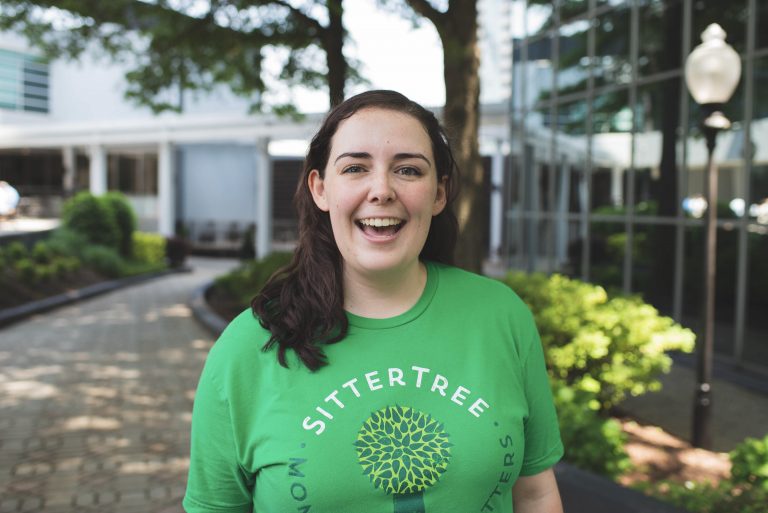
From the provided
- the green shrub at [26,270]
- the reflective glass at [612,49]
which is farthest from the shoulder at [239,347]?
the green shrub at [26,270]

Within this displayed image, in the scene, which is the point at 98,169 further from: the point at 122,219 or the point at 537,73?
the point at 537,73

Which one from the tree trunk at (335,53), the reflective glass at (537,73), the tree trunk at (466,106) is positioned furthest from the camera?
the reflective glass at (537,73)

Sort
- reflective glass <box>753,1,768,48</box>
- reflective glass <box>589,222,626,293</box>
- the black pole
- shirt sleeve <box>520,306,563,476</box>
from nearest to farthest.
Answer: shirt sleeve <box>520,306,563,476</box> < the black pole < reflective glass <box>753,1,768,48</box> < reflective glass <box>589,222,626,293</box>

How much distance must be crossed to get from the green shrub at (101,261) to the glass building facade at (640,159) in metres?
9.57

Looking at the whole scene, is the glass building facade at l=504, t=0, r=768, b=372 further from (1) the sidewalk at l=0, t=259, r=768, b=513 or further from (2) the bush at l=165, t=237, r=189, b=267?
(2) the bush at l=165, t=237, r=189, b=267

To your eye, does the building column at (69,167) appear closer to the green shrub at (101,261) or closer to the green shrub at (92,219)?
the green shrub at (92,219)

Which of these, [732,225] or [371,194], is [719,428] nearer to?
[732,225]

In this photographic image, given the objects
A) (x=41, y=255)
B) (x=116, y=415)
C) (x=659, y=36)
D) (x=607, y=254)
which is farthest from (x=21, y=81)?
(x=116, y=415)

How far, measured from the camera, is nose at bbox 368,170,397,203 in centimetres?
170

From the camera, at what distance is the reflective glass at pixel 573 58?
13.4 m

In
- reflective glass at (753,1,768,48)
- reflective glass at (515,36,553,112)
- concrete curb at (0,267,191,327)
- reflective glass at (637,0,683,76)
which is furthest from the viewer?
reflective glass at (515,36,553,112)

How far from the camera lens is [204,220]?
31094mm

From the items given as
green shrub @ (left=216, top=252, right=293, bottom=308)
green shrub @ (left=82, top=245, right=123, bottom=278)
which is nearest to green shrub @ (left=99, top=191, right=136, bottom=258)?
green shrub @ (left=82, top=245, right=123, bottom=278)

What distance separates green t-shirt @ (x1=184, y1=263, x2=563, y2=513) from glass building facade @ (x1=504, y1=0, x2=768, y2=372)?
8634mm
